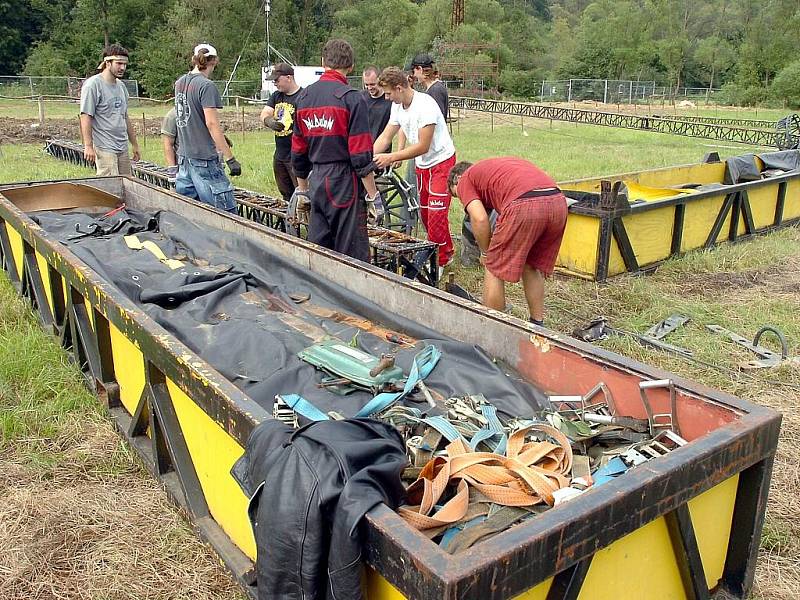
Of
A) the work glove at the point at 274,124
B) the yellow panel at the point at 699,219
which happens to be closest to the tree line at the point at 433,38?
the yellow panel at the point at 699,219

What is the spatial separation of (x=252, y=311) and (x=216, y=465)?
1.44m

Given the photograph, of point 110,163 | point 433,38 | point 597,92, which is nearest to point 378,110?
point 110,163

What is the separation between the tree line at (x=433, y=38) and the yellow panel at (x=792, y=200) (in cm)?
3830

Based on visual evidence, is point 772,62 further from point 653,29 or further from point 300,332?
point 300,332

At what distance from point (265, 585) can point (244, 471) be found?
36cm

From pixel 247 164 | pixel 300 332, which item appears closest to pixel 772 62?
pixel 247 164

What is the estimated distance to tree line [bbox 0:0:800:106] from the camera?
47.4m

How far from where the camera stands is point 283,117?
22.8 feet

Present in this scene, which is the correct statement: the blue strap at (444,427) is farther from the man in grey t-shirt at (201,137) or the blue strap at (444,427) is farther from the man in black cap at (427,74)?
the man in black cap at (427,74)

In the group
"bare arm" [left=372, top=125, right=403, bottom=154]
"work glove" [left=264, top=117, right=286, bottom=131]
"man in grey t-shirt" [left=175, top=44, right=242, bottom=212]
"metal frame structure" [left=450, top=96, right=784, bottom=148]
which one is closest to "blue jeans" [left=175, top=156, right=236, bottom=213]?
"man in grey t-shirt" [left=175, top=44, right=242, bottom=212]

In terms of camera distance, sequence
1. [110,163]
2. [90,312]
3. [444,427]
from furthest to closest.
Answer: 1. [110,163]
2. [90,312]
3. [444,427]

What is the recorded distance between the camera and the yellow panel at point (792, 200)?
877 centimetres

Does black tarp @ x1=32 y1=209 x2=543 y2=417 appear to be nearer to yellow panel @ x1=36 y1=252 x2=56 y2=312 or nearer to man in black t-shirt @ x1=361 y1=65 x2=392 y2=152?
yellow panel @ x1=36 y1=252 x2=56 y2=312

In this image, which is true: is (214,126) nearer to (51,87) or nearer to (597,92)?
(51,87)
